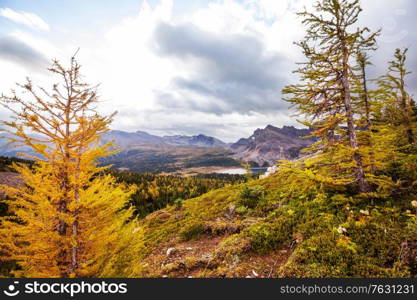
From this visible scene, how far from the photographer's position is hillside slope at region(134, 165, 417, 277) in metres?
4.76

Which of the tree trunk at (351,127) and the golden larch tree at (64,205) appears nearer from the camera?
the golden larch tree at (64,205)

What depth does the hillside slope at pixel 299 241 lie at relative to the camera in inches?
187

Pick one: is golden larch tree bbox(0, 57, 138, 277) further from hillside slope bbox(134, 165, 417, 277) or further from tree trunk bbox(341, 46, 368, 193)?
tree trunk bbox(341, 46, 368, 193)

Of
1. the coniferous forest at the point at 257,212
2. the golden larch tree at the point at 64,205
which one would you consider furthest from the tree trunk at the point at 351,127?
the golden larch tree at the point at 64,205

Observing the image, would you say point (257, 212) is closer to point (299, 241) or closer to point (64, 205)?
point (299, 241)

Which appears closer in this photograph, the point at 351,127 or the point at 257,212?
the point at 351,127

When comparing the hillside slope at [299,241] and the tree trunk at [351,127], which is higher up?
the tree trunk at [351,127]

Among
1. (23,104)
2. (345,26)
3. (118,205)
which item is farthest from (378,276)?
(23,104)

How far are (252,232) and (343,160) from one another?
16.8ft

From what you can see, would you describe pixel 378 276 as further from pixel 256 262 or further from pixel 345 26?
pixel 345 26

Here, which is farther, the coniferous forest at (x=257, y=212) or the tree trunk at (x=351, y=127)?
the tree trunk at (x=351, y=127)

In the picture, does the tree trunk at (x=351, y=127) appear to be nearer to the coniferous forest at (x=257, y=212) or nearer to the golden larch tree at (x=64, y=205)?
the coniferous forest at (x=257, y=212)

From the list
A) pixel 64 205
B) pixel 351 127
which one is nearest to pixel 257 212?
pixel 351 127

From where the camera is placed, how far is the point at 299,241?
6.38 meters
